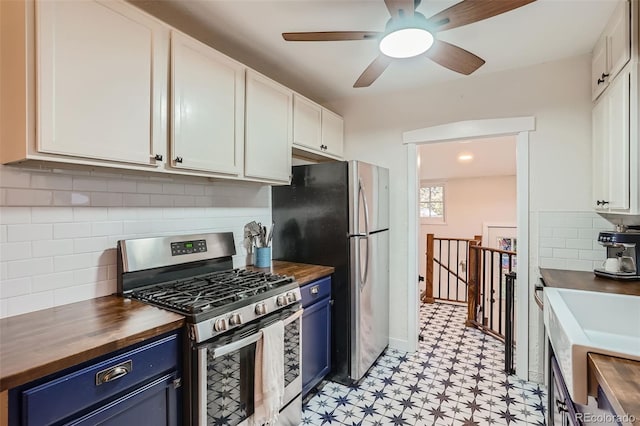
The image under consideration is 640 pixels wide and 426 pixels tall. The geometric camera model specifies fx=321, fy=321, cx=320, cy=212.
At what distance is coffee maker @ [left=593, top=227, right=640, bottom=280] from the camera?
6.21 ft

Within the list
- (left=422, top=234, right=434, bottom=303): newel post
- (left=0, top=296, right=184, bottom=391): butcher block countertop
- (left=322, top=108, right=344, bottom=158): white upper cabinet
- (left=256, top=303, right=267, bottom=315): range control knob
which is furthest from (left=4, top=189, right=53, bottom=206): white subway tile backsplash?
(left=422, top=234, right=434, bottom=303): newel post

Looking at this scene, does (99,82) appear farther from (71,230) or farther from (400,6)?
(400,6)

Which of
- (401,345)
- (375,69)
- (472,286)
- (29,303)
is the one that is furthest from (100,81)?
(472,286)

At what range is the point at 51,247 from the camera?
1476 millimetres

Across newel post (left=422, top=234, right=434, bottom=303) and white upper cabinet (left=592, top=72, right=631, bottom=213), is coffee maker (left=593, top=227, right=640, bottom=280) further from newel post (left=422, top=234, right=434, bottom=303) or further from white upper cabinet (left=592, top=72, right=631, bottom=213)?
newel post (left=422, top=234, right=434, bottom=303)

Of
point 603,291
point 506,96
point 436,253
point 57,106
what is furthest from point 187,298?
point 436,253

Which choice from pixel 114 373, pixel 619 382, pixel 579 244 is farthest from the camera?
pixel 579 244

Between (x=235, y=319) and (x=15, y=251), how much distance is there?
97cm

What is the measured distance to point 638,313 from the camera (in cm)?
149

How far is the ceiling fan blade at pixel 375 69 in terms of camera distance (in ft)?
6.15

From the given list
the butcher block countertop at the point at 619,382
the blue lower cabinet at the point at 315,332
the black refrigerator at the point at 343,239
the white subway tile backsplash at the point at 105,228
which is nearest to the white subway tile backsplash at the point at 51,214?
the white subway tile backsplash at the point at 105,228

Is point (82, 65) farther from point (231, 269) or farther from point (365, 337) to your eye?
point (365, 337)

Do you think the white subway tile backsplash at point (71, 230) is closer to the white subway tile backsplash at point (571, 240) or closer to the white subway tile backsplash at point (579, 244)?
the white subway tile backsplash at point (571, 240)

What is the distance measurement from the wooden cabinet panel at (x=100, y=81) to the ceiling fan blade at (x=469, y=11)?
1.35 meters
